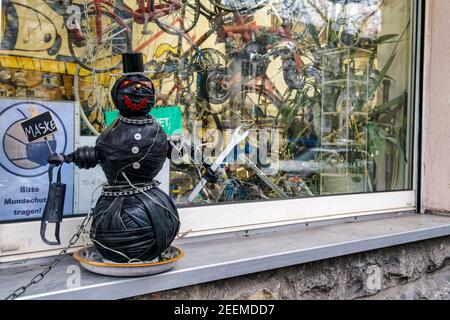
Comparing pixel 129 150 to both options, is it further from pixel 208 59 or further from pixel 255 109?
pixel 255 109

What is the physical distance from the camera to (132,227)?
50.3 inches

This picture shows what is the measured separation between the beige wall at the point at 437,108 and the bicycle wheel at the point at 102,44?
183cm

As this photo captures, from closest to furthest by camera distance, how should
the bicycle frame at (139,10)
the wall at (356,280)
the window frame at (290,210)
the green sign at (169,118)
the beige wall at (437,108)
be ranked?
1. the window frame at (290,210)
2. the wall at (356,280)
3. the bicycle frame at (139,10)
4. the green sign at (169,118)
5. the beige wall at (437,108)

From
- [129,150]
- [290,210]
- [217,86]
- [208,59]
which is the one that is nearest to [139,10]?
[208,59]

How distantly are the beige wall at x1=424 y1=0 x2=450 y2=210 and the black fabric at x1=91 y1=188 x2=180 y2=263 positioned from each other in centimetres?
191

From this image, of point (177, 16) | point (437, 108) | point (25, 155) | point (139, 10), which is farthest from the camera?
point (437, 108)

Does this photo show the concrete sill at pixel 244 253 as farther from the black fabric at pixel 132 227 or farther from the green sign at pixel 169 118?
the green sign at pixel 169 118

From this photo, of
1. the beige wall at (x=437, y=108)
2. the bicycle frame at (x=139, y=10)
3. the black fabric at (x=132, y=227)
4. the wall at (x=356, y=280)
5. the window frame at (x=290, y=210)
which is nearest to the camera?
the black fabric at (x=132, y=227)

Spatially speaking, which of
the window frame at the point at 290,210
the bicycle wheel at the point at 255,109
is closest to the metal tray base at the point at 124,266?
the window frame at the point at 290,210

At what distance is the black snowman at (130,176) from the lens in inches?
50.6

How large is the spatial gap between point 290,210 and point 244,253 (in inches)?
23.2

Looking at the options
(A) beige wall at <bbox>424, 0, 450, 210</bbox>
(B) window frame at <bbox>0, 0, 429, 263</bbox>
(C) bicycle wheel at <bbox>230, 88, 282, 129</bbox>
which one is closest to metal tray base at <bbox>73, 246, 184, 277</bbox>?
(B) window frame at <bbox>0, 0, 429, 263</bbox>

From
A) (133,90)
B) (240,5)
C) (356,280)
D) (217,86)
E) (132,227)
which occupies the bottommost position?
(356,280)
